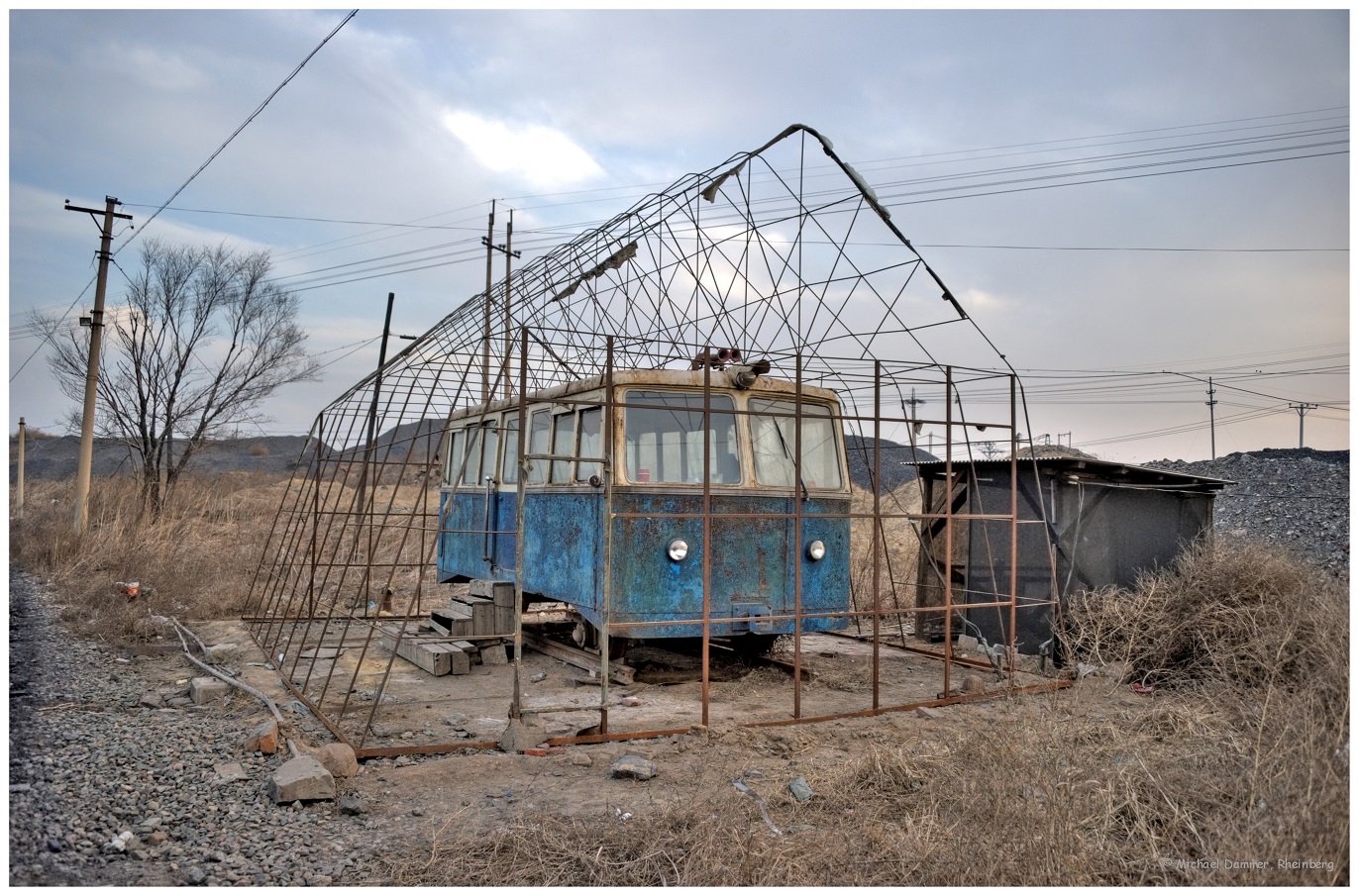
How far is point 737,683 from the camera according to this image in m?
8.56

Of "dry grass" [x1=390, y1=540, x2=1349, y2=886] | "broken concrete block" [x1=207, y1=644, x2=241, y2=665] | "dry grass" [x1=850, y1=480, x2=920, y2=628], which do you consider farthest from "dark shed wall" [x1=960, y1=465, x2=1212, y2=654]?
"broken concrete block" [x1=207, y1=644, x2=241, y2=665]

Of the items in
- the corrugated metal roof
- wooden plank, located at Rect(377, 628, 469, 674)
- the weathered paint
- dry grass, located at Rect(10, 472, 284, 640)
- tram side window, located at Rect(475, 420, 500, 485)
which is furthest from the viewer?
Answer: dry grass, located at Rect(10, 472, 284, 640)

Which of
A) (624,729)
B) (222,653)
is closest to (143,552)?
(222,653)

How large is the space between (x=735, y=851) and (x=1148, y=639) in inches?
242

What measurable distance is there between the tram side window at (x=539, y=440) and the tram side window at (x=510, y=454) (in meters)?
0.32

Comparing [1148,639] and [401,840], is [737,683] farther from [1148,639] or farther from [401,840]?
[401,840]

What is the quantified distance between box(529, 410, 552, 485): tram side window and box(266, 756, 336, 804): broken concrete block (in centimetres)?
448

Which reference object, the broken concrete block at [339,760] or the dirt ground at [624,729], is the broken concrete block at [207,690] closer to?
the dirt ground at [624,729]

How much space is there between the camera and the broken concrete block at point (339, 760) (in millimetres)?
5621

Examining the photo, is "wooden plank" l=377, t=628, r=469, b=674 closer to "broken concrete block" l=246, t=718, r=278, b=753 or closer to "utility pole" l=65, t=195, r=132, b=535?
"broken concrete block" l=246, t=718, r=278, b=753

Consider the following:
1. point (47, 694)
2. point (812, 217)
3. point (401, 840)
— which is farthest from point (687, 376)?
point (47, 694)

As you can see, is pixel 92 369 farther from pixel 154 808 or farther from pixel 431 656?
pixel 154 808

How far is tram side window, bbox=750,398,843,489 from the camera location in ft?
27.7

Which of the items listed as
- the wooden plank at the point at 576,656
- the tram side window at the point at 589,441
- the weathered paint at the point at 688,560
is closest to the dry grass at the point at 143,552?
the wooden plank at the point at 576,656
